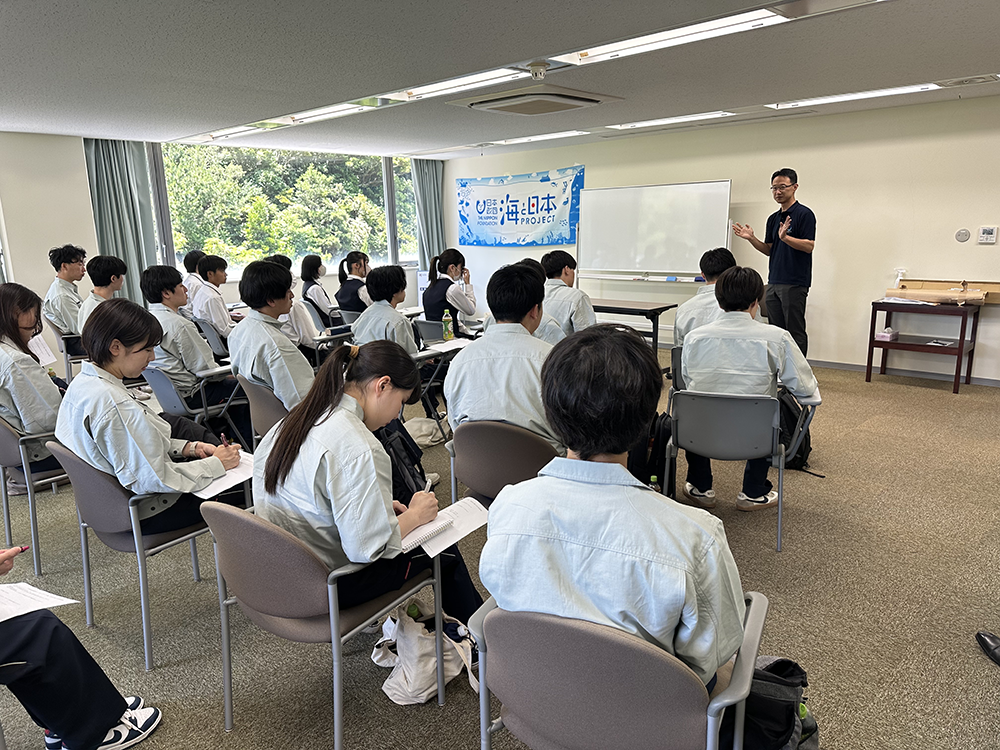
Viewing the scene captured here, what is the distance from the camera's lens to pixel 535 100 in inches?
180

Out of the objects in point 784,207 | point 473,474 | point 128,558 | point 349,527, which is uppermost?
point 784,207

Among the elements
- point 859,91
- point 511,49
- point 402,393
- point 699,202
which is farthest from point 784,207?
point 402,393

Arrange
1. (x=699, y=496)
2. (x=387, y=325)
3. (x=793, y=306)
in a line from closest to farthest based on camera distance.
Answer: (x=699, y=496), (x=387, y=325), (x=793, y=306)

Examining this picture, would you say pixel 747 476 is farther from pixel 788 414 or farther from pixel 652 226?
pixel 652 226

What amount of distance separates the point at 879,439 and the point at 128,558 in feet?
14.2

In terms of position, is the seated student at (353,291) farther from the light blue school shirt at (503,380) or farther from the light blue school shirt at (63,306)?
the light blue school shirt at (503,380)

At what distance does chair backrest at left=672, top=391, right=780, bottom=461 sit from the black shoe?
0.90m

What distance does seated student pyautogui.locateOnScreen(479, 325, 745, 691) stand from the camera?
102 cm

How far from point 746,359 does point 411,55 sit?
2.24m

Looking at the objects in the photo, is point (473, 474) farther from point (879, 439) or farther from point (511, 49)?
point (879, 439)

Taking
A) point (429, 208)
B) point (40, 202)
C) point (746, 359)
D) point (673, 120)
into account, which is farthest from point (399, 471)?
point (429, 208)

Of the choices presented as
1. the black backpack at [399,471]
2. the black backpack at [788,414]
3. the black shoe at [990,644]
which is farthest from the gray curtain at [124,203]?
the black shoe at [990,644]

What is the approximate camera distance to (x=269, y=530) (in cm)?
140

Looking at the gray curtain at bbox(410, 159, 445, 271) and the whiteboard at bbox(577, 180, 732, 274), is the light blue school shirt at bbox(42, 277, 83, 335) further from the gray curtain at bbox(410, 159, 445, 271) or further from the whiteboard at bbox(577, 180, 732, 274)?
the whiteboard at bbox(577, 180, 732, 274)
